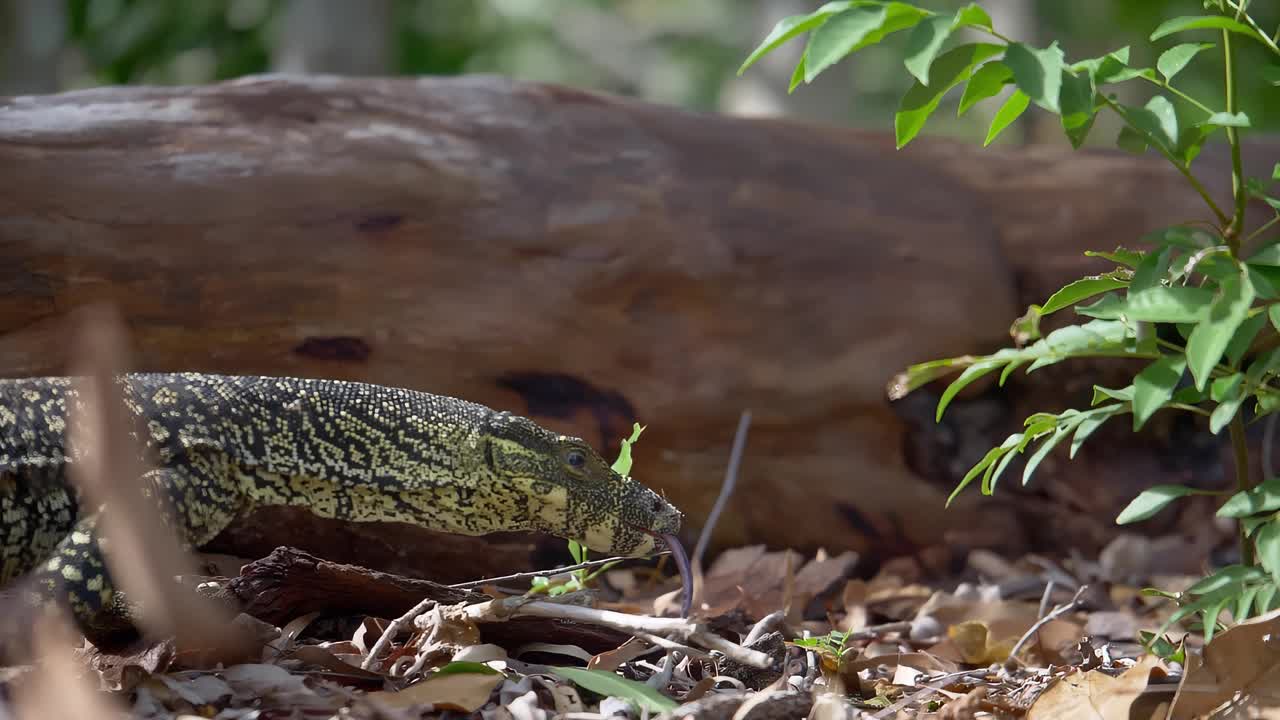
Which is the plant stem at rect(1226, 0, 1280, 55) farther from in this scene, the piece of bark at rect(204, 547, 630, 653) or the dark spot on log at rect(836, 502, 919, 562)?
the dark spot on log at rect(836, 502, 919, 562)

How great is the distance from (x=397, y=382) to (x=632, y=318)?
0.98 metres

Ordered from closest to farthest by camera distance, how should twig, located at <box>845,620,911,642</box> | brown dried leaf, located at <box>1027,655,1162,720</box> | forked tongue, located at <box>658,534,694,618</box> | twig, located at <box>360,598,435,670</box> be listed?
brown dried leaf, located at <box>1027,655,1162,720</box>, twig, located at <box>360,598,435,670</box>, forked tongue, located at <box>658,534,694,618</box>, twig, located at <box>845,620,911,642</box>

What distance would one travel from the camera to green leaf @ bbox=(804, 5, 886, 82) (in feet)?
6.19

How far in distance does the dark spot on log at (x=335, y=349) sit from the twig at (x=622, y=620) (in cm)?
181

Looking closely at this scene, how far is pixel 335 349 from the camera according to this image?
13.5 ft

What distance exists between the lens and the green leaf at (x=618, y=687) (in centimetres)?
220

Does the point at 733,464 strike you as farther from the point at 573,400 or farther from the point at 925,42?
the point at 925,42

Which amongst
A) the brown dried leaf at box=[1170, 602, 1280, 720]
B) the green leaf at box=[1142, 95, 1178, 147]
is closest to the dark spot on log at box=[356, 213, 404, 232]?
the green leaf at box=[1142, 95, 1178, 147]

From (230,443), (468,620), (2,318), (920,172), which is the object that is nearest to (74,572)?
(230,443)

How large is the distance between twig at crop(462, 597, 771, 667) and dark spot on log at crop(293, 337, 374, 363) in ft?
5.95

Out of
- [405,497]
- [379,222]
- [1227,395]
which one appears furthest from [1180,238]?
[379,222]

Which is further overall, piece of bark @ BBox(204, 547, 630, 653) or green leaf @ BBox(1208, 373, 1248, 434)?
piece of bark @ BBox(204, 547, 630, 653)

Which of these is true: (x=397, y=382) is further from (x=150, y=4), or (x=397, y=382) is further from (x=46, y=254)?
(x=150, y=4)

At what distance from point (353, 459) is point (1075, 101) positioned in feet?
6.34
